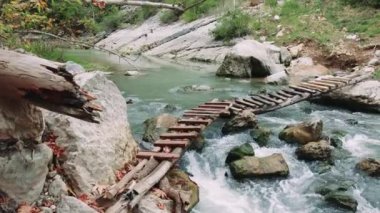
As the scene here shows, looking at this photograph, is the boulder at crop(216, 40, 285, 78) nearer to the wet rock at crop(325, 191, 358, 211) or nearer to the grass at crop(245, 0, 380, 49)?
the grass at crop(245, 0, 380, 49)

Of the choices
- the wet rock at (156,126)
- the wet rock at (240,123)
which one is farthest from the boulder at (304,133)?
the wet rock at (156,126)

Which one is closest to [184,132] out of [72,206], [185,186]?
[185,186]

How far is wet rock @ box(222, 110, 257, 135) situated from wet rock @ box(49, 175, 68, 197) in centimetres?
587

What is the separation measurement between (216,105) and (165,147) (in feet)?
13.4

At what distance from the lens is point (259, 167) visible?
28.6 ft

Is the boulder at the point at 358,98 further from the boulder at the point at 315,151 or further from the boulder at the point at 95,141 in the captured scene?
the boulder at the point at 95,141

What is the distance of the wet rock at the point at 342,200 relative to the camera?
299 inches

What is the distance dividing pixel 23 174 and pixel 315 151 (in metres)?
6.02

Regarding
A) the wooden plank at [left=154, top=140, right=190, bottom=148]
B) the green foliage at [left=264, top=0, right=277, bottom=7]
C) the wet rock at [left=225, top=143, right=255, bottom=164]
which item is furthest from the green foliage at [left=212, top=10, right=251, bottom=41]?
the wooden plank at [left=154, top=140, right=190, bottom=148]

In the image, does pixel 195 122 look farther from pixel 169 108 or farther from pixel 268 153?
pixel 169 108

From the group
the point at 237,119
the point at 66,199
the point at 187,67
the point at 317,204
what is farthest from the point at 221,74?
the point at 66,199

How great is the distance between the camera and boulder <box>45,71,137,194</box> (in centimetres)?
639

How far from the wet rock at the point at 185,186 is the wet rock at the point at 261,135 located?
2.72 m

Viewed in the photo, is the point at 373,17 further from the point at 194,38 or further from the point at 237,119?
the point at 237,119
